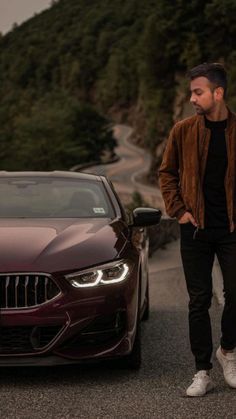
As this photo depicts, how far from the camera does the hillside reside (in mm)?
74000

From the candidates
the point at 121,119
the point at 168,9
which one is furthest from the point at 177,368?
the point at 121,119

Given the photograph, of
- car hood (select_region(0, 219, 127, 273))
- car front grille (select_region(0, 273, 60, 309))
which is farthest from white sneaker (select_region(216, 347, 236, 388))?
car front grille (select_region(0, 273, 60, 309))

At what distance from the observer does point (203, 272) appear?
15.6 feet

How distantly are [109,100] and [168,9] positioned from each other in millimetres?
57494

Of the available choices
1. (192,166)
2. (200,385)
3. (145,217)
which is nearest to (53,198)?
(145,217)

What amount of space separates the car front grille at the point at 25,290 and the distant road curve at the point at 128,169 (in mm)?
52221

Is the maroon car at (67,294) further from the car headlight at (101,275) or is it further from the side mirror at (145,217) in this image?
the side mirror at (145,217)

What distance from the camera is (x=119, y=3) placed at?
166 metres

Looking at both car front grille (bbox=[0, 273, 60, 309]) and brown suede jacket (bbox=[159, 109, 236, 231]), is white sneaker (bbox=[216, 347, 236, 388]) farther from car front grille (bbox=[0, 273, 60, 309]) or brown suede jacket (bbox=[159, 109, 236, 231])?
car front grille (bbox=[0, 273, 60, 309])

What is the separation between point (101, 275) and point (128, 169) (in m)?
91.9

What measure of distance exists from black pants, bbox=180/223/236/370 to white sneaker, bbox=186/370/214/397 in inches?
1.8

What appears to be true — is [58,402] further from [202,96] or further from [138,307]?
[202,96]

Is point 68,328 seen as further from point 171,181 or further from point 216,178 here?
point 216,178

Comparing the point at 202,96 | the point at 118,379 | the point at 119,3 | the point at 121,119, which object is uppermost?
the point at 202,96
